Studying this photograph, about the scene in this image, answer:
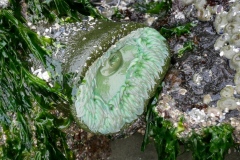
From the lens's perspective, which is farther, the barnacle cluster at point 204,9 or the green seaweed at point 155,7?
the green seaweed at point 155,7

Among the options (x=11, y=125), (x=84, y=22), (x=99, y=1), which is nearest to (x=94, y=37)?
(x=84, y=22)

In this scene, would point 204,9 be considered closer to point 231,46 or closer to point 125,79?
point 231,46

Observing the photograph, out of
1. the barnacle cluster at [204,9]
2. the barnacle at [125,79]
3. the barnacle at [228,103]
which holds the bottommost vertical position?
the barnacle at [228,103]

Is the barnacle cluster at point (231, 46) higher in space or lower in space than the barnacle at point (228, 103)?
higher

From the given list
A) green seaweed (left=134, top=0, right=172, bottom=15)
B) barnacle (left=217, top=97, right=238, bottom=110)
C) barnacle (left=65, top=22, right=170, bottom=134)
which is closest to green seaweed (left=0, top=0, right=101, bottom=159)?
barnacle (left=65, top=22, right=170, bottom=134)

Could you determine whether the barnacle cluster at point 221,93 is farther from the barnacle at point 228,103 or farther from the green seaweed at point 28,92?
the green seaweed at point 28,92

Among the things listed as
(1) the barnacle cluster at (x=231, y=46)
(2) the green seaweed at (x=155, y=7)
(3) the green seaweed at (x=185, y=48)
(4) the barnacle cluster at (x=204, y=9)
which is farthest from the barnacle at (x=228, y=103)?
(2) the green seaweed at (x=155, y=7)

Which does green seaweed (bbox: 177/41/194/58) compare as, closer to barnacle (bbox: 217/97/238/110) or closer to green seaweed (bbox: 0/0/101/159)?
barnacle (bbox: 217/97/238/110)

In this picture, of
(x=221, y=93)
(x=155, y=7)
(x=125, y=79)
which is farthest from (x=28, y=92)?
(x=221, y=93)
